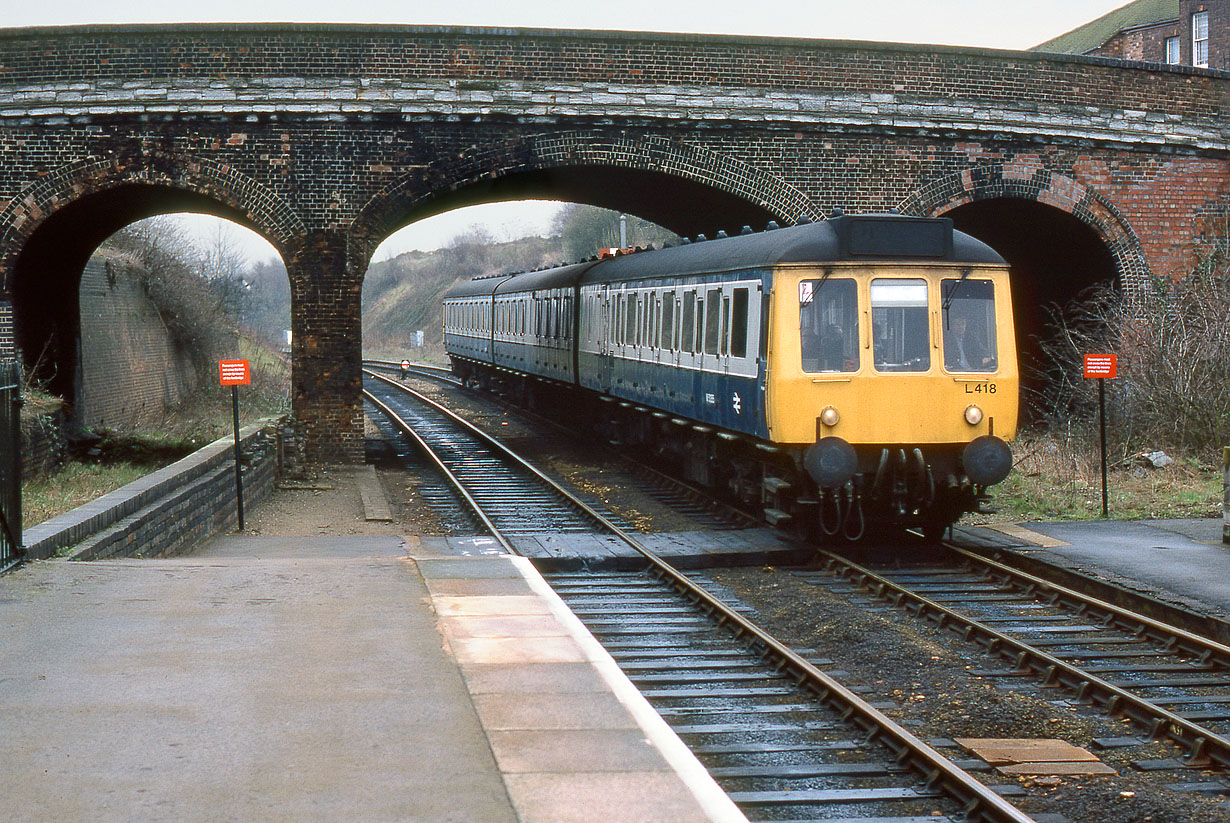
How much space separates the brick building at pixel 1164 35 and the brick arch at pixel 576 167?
27.7 metres

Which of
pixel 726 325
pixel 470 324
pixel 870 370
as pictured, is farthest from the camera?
pixel 470 324

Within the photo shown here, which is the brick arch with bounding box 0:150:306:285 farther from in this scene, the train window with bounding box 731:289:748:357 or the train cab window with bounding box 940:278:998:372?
the train cab window with bounding box 940:278:998:372

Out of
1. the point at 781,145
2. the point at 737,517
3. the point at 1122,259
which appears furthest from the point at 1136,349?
the point at 737,517

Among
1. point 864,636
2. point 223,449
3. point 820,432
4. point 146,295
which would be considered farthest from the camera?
point 146,295

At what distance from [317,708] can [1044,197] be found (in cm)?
1831

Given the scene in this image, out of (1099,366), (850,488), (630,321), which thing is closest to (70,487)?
(630,321)

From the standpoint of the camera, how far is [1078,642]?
28.3 ft

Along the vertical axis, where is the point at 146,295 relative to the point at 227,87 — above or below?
below

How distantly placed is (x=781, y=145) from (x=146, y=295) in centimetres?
1937

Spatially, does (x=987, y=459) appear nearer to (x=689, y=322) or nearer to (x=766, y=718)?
(x=689, y=322)

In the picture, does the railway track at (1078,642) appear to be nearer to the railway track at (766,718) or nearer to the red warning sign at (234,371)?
the railway track at (766,718)

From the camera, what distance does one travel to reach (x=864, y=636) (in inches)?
349

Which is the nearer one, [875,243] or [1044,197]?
[875,243]

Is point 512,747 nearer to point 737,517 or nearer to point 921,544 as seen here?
point 921,544
